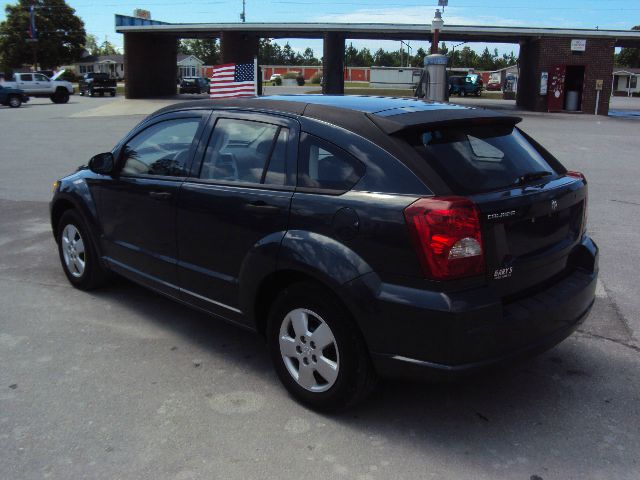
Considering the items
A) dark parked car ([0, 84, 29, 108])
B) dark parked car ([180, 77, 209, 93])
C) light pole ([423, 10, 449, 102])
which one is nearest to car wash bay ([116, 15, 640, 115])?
dark parked car ([180, 77, 209, 93])

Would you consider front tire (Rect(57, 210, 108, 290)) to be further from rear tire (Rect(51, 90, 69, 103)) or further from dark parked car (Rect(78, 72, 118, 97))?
dark parked car (Rect(78, 72, 118, 97))

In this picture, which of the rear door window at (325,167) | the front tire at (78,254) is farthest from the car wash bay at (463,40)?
the rear door window at (325,167)

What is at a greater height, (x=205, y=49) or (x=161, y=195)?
(x=205, y=49)

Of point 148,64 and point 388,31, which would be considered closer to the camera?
point 388,31

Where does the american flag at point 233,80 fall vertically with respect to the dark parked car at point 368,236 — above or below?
above

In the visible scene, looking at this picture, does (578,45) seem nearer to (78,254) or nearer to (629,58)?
(78,254)

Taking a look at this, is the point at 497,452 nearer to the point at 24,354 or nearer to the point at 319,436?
the point at 319,436

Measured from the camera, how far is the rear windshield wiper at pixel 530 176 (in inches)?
131

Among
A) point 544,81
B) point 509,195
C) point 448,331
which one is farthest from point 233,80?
point 544,81

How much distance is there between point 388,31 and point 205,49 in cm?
8917

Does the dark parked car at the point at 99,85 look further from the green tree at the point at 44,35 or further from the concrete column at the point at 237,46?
the green tree at the point at 44,35

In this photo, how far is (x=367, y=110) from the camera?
346 cm

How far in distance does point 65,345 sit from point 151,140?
5.23 ft

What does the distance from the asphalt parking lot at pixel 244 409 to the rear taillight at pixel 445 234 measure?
59 cm
